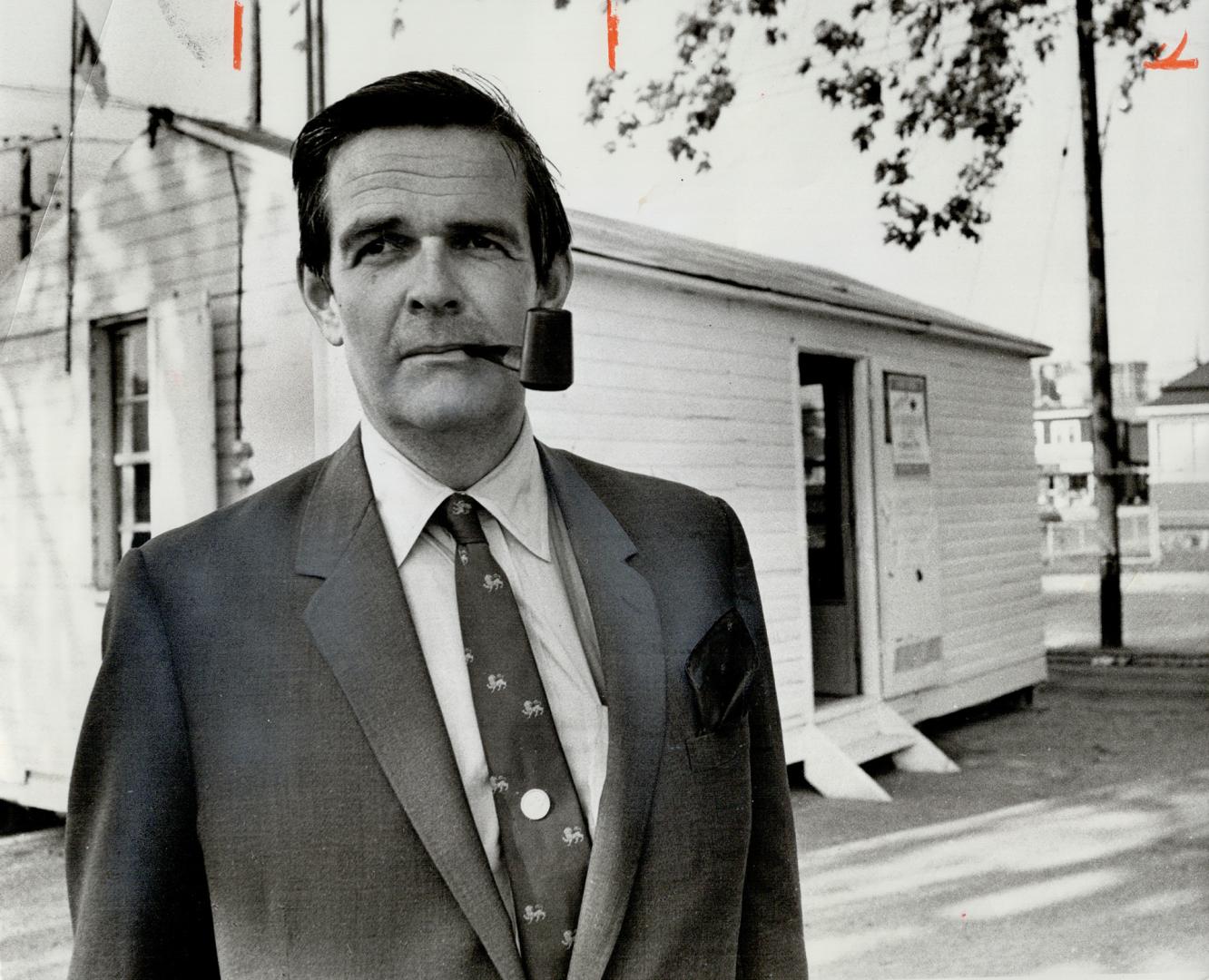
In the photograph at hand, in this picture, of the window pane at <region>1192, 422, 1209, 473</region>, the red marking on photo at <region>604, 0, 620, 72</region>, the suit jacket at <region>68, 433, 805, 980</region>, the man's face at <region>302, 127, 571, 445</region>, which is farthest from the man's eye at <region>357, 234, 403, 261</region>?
the window pane at <region>1192, 422, 1209, 473</region>

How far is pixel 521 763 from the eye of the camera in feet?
4.35

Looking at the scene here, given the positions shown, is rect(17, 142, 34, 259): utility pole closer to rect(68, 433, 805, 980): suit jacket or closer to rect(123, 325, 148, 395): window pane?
rect(123, 325, 148, 395): window pane

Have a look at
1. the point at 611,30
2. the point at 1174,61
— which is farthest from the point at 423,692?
the point at 1174,61

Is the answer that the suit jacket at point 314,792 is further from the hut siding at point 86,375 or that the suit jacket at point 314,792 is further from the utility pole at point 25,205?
the utility pole at point 25,205

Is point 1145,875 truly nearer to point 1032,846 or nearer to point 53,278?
point 1032,846

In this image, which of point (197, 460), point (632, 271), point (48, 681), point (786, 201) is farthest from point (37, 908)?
point (786, 201)

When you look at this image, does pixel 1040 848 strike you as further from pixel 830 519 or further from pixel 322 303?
pixel 322 303

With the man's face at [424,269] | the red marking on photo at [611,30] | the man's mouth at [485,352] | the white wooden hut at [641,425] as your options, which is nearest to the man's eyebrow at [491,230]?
the man's face at [424,269]

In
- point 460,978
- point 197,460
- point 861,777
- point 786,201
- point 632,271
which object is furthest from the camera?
point 861,777

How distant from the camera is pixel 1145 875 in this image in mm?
2408

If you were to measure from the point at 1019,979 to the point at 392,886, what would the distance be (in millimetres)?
1592

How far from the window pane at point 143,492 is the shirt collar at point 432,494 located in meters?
0.56

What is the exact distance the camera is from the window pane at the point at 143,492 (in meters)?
1.81

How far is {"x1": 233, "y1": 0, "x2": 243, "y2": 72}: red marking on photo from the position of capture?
1.88 m
